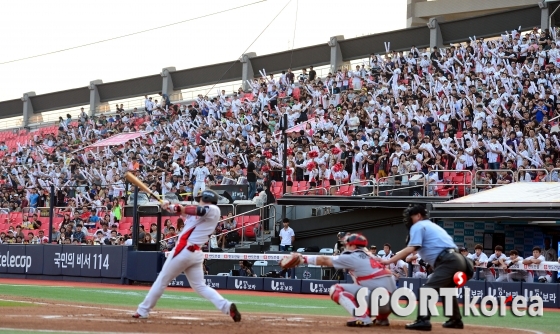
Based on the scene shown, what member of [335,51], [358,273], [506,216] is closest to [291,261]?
[358,273]

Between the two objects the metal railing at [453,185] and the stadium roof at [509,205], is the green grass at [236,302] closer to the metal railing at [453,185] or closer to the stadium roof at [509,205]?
the stadium roof at [509,205]

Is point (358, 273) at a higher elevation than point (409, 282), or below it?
higher

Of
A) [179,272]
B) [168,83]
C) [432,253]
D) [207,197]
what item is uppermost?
[168,83]

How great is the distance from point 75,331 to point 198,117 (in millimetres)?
27628

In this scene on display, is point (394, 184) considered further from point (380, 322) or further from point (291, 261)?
point (291, 261)

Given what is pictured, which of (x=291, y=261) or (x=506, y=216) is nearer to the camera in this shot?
(x=291, y=261)

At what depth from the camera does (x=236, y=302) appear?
19266mm

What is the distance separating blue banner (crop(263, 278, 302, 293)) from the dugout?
4008 millimetres

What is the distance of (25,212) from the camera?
34125 mm

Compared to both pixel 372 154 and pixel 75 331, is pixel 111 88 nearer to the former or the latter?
pixel 372 154

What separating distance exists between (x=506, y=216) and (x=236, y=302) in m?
7.73

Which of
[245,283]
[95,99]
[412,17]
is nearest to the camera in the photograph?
[245,283]

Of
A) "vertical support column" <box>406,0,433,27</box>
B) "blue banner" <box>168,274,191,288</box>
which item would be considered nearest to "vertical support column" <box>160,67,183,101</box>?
"vertical support column" <box>406,0,433,27</box>

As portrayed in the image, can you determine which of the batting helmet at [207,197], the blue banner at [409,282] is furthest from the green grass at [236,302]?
the batting helmet at [207,197]
